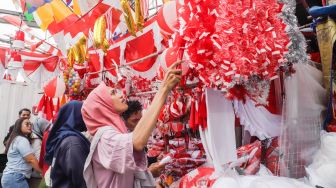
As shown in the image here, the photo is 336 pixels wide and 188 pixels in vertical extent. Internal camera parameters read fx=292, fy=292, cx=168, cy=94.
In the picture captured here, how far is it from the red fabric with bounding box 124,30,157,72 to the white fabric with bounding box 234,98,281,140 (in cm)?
111

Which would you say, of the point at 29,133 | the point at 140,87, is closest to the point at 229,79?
the point at 140,87

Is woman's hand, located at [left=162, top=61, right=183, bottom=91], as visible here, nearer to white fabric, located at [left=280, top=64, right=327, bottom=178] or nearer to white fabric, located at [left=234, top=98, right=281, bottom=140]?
white fabric, located at [left=234, top=98, right=281, bottom=140]

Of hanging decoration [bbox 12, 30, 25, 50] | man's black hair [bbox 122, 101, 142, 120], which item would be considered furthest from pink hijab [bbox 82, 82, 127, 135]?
hanging decoration [bbox 12, 30, 25, 50]

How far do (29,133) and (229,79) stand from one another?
12.5 feet

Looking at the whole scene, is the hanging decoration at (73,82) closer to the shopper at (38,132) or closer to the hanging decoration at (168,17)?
the shopper at (38,132)

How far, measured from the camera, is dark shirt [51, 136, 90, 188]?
5.96 ft

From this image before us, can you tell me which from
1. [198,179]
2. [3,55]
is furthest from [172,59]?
[3,55]

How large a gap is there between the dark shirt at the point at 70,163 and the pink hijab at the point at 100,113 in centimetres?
18

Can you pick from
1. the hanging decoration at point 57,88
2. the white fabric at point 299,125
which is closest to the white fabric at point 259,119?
the white fabric at point 299,125

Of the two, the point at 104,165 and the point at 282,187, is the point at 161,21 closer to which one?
the point at 104,165

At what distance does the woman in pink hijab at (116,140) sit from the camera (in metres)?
1.50

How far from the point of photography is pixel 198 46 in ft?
4.11

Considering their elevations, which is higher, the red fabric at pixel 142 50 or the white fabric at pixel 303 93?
the red fabric at pixel 142 50

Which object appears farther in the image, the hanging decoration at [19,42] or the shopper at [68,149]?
the hanging decoration at [19,42]
